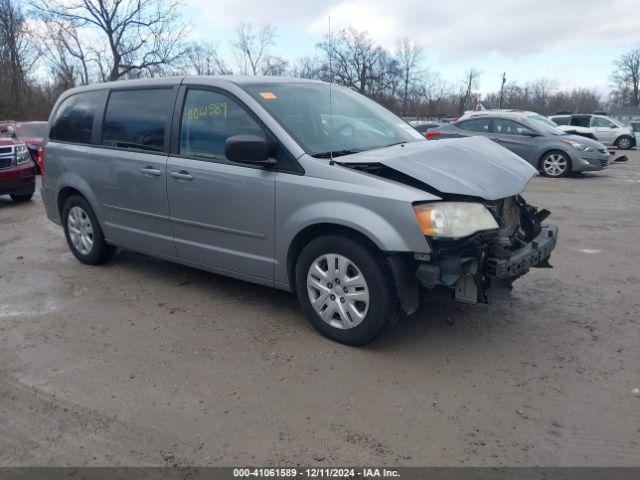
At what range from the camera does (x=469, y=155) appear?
3865 millimetres

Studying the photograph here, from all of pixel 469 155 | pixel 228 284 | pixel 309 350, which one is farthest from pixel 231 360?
pixel 469 155

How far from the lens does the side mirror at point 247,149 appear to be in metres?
3.67

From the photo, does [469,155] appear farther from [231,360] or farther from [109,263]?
[109,263]

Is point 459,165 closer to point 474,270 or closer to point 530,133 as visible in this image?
point 474,270

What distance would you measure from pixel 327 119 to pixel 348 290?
1.46 metres

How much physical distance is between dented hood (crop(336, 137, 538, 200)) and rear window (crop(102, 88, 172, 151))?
1.86 meters

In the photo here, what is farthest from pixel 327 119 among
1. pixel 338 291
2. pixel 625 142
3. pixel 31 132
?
pixel 625 142

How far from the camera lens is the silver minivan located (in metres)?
3.34

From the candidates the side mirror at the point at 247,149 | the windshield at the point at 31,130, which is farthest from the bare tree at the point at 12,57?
the side mirror at the point at 247,149

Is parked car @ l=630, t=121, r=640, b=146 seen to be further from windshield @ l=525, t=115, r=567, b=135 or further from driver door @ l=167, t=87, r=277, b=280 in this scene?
driver door @ l=167, t=87, r=277, b=280

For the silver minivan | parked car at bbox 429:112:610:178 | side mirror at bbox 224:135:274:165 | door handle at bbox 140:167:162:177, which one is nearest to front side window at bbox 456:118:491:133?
parked car at bbox 429:112:610:178

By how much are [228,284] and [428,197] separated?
2.42 meters

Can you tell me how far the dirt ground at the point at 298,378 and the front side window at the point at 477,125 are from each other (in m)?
8.45

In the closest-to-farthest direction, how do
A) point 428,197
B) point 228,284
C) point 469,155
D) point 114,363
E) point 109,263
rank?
point 428,197, point 114,363, point 469,155, point 228,284, point 109,263
